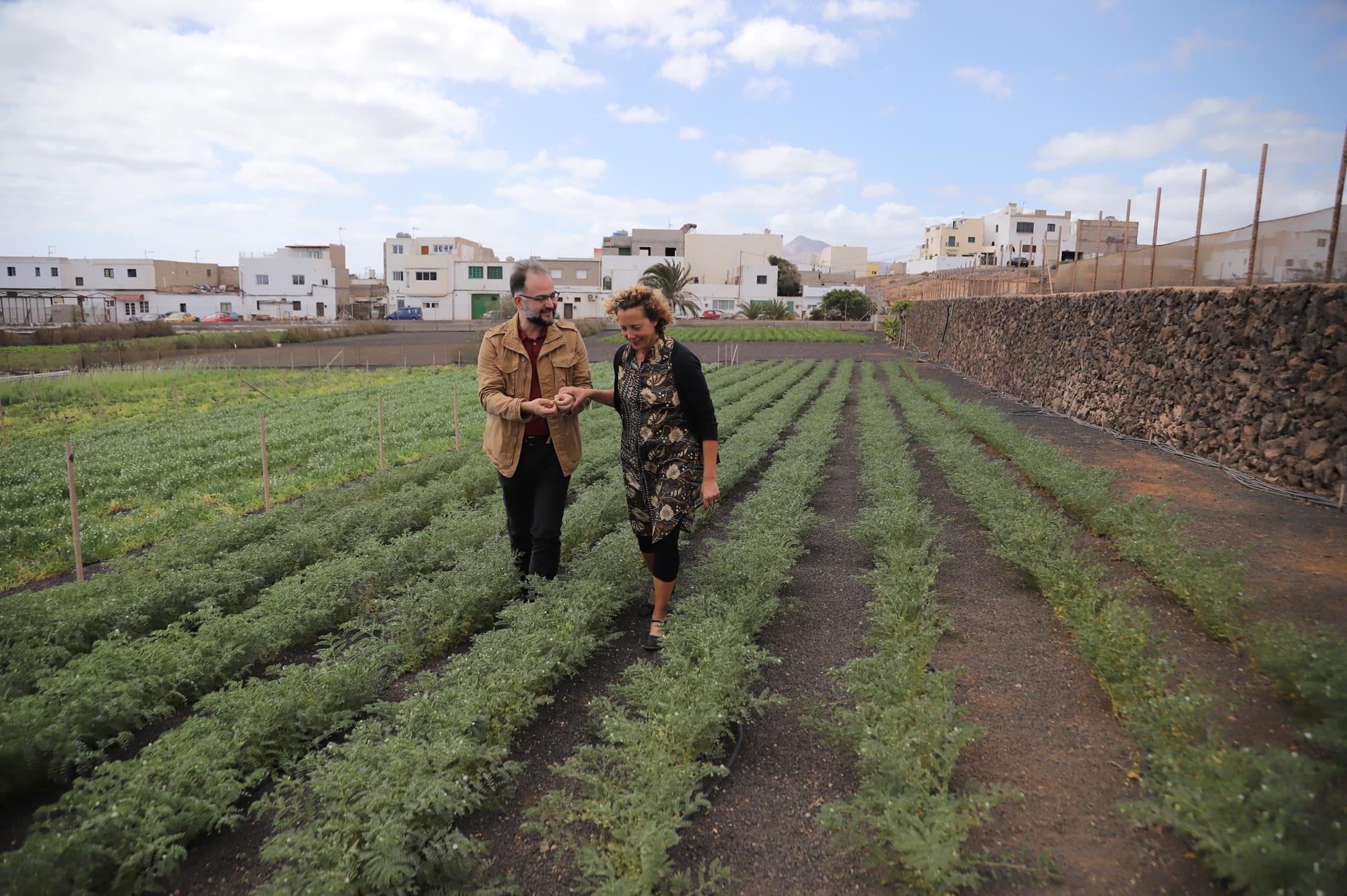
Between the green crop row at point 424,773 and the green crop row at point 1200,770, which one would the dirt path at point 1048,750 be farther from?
the green crop row at point 424,773

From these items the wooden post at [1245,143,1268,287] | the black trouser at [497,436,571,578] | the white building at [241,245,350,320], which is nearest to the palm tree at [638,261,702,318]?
the white building at [241,245,350,320]

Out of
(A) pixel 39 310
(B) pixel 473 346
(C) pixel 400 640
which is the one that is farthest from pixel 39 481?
(A) pixel 39 310

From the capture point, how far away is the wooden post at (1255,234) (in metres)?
9.52

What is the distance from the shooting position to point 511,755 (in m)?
3.45

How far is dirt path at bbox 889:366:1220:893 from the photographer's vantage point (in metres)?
2.65

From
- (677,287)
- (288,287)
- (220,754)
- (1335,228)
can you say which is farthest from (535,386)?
(288,287)

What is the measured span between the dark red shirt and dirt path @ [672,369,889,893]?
184cm

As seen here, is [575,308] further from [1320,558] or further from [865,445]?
[1320,558]

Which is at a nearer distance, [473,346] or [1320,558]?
[1320,558]

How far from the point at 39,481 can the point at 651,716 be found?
30.2 ft

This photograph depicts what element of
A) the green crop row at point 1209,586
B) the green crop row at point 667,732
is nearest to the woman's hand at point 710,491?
the green crop row at point 667,732

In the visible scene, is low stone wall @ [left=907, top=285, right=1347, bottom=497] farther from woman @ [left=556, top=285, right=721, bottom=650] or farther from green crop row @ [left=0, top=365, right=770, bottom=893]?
green crop row @ [left=0, top=365, right=770, bottom=893]

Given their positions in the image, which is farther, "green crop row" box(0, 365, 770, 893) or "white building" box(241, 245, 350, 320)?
"white building" box(241, 245, 350, 320)

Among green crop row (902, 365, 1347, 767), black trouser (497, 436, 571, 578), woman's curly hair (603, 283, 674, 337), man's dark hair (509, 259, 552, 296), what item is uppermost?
man's dark hair (509, 259, 552, 296)
